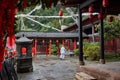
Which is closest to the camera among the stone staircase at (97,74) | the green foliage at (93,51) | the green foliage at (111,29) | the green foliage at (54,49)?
the stone staircase at (97,74)

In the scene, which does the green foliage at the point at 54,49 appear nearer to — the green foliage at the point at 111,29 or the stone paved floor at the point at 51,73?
the green foliage at the point at 111,29

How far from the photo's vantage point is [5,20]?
6.85 ft

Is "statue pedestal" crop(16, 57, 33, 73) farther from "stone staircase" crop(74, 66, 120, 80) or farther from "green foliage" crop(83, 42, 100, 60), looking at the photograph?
"green foliage" crop(83, 42, 100, 60)

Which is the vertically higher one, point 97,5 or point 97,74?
point 97,5

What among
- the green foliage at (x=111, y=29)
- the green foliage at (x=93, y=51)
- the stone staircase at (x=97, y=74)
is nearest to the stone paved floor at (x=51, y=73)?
the stone staircase at (x=97, y=74)

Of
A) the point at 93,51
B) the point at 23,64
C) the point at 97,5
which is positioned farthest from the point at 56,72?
the point at 93,51

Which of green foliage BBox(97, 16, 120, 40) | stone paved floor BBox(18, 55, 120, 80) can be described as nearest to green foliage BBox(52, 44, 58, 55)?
green foliage BBox(97, 16, 120, 40)

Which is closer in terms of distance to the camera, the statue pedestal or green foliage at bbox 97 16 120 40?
the statue pedestal

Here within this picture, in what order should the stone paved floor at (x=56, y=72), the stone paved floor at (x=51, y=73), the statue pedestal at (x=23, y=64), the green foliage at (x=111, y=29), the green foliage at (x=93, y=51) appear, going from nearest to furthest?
1. the stone paved floor at (x=56, y=72)
2. the stone paved floor at (x=51, y=73)
3. the statue pedestal at (x=23, y=64)
4. the green foliage at (x=111, y=29)
5. the green foliage at (x=93, y=51)

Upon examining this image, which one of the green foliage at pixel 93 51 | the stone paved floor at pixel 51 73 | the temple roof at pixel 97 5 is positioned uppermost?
the temple roof at pixel 97 5

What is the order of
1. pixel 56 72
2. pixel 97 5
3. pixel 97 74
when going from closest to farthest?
pixel 97 74
pixel 97 5
pixel 56 72

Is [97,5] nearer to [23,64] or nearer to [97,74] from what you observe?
[97,74]

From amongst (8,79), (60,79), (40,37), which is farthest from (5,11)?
(40,37)

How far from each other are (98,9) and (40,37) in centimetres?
1895
